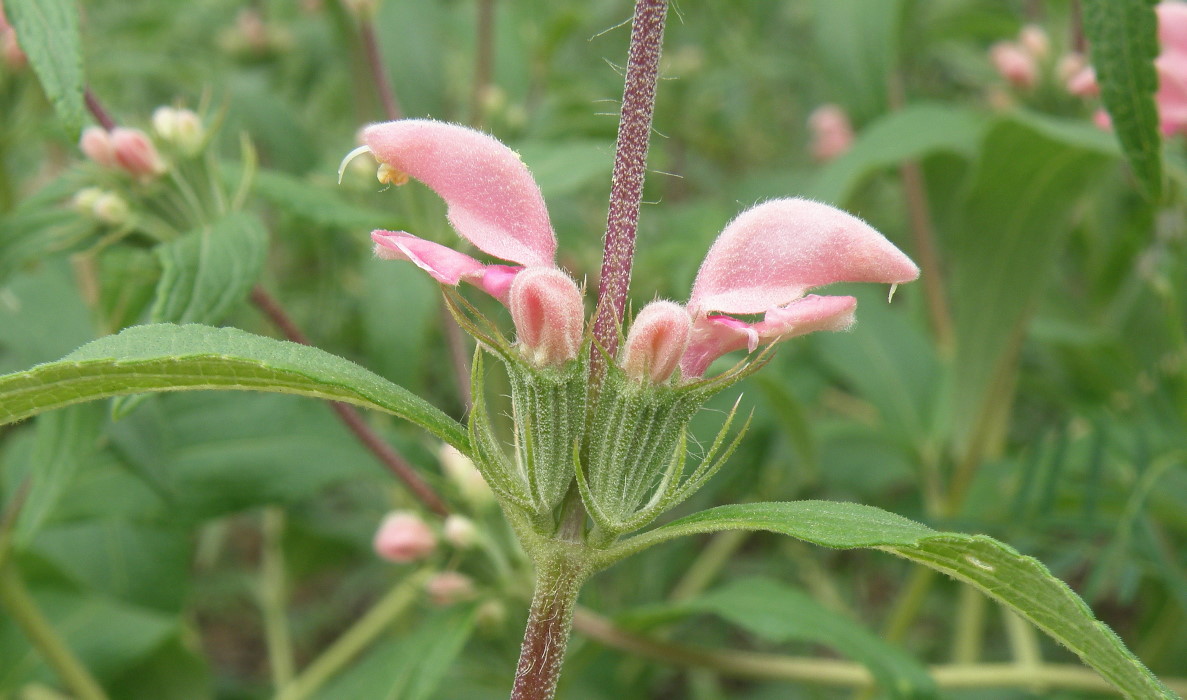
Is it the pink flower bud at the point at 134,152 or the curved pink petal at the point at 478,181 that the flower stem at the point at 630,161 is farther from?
the pink flower bud at the point at 134,152

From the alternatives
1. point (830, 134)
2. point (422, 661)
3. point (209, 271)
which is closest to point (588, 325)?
point (209, 271)

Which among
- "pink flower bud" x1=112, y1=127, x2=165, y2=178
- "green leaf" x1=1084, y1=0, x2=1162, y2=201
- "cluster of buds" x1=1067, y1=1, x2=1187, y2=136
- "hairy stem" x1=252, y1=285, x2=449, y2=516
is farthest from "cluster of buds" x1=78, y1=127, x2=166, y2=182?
"cluster of buds" x1=1067, y1=1, x2=1187, y2=136

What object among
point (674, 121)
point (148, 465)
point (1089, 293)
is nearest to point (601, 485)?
point (148, 465)

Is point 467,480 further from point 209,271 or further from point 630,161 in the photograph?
point 630,161

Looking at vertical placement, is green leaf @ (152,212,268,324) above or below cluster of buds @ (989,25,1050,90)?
below

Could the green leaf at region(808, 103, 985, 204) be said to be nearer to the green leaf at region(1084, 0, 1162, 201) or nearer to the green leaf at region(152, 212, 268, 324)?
the green leaf at region(1084, 0, 1162, 201)

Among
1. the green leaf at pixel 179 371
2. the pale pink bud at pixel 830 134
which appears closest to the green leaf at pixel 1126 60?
the green leaf at pixel 179 371

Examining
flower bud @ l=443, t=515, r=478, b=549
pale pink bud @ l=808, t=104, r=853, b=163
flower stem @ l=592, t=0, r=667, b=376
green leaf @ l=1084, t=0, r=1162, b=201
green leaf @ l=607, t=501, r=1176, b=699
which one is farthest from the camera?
pale pink bud @ l=808, t=104, r=853, b=163

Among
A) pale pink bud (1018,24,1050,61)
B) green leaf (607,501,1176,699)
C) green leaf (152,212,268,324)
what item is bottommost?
green leaf (607,501,1176,699)
